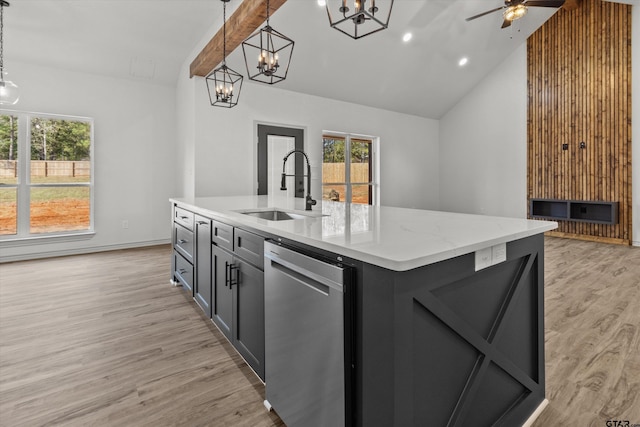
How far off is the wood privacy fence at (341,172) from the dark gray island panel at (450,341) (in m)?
5.40

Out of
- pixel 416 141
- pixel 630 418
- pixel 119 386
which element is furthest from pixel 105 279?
pixel 416 141

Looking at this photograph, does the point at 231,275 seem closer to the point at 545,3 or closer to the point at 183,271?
the point at 183,271

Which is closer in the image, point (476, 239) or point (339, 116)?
point (476, 239)

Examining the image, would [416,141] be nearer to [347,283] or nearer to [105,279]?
[105,279]

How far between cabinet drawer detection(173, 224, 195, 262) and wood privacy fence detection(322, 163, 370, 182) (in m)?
3.78

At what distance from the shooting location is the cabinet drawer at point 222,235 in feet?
6.84

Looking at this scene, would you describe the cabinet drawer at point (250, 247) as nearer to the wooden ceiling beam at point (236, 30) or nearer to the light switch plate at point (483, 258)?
the light switch plate at point (483, 258)

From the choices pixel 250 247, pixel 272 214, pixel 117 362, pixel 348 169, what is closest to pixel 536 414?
pixel 250 247

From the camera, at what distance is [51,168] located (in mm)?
5121

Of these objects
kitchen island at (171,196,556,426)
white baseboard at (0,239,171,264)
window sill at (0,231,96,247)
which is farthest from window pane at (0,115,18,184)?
kitchen island at (171,196,556,426)

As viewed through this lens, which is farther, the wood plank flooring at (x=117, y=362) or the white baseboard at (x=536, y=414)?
the wood plank flooring at (x=117, y=362)

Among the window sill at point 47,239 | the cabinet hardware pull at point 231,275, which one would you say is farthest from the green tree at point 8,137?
the cabinet hardware pull at point 231,275

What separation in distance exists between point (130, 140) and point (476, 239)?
5.82 m

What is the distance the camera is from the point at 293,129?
20.4 feet
